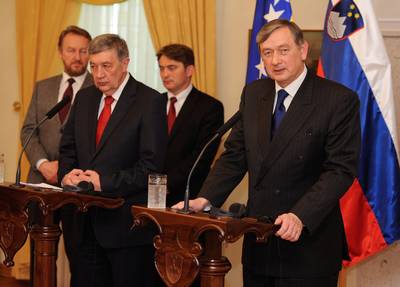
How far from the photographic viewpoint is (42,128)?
193 inches

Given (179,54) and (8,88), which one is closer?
(179,54)

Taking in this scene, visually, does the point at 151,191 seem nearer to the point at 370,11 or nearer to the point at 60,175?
the point at 60,175

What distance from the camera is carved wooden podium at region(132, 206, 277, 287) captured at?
8.78ft

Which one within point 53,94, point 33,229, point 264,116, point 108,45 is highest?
point 108,45

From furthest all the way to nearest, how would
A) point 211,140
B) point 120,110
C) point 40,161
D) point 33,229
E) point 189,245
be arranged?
point 40,161 → point 120,110 → point 33,229 → point 211,140 → point 189,245

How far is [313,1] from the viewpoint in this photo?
18.5 ft

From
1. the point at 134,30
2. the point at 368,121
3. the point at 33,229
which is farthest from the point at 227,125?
the point at 134,30

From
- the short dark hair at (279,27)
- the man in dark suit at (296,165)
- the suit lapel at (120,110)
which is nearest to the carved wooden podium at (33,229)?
the suit lapel at (120,110)

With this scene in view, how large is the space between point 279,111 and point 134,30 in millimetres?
3181

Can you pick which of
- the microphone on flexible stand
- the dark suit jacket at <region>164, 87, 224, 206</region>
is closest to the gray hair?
the dark suit jacket at <region>164, 87, 224, 206</region>

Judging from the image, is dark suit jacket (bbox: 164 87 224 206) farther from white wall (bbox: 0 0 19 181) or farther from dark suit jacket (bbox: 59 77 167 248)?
white wall (bbox: 0 0 19 181)

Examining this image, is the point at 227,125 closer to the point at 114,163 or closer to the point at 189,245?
the point at 189,245

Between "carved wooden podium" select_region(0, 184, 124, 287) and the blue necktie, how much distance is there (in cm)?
90

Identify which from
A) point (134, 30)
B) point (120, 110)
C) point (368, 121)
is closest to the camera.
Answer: point (120, 110)
